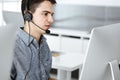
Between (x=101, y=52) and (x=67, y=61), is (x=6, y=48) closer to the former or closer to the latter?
(x=101, y=52)

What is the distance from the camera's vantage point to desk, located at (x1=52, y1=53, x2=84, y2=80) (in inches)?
78.0

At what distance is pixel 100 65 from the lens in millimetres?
1232

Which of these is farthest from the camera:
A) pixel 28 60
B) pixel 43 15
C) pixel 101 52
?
pixel 43 15

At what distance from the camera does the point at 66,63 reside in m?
2.05

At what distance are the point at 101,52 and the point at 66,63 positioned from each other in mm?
858

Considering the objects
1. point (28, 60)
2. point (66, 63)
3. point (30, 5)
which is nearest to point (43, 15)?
point (30, 5)

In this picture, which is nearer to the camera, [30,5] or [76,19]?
[30,5]

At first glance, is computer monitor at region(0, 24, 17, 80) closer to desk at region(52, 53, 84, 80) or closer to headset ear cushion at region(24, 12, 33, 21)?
headset ear cushion at region(24, 12, 33, 21)

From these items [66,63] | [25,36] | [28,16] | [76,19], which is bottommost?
[66,63]

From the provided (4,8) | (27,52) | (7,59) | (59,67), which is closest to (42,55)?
(27,52)

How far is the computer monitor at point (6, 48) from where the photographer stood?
0.90m

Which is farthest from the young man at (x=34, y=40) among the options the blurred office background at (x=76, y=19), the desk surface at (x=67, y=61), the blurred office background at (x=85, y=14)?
the blurred office background at (x=85, y=14)

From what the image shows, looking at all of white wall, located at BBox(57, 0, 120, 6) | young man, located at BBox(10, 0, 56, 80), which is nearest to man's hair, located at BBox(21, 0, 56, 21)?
young man, located at BBox(10, 0, 56, 80)

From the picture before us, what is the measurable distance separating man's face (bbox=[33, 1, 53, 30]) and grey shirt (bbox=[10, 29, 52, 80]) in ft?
0.33
